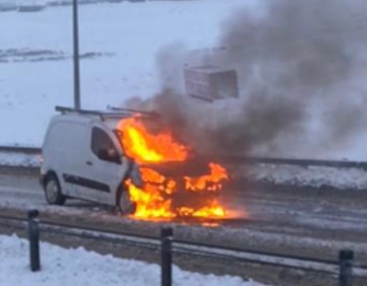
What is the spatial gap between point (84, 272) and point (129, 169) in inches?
262

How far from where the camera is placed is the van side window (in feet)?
69.0

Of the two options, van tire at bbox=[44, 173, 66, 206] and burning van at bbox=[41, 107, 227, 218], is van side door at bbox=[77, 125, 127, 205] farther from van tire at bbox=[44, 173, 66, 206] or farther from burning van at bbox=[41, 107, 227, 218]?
van tire at bbox=[44, 173, 66, 206]

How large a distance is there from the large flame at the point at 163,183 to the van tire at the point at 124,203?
101 mm

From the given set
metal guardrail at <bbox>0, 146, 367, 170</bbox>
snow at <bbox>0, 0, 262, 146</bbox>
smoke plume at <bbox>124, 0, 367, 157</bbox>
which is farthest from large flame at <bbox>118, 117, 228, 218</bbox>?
snow at <bbox>0, 0, 262, 146</bbox>

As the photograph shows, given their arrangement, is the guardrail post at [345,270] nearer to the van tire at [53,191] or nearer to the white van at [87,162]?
the white van at [87,162]

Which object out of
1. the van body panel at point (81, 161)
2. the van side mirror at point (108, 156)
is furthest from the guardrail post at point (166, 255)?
the van side mirror at point (108, 156)

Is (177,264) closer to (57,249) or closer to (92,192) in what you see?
(57,249)

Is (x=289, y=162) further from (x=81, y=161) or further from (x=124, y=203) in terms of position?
(x=124, y=203)

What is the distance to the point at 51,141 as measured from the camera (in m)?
23.2

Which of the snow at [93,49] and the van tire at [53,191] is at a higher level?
the snow at [93,49]

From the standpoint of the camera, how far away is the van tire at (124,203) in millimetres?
20297


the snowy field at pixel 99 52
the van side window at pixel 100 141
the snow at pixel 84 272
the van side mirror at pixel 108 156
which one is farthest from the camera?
the snowy field at pixel 99 52

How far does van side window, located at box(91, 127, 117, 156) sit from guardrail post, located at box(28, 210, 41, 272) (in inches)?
268

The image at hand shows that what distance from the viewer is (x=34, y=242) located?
14.2m
